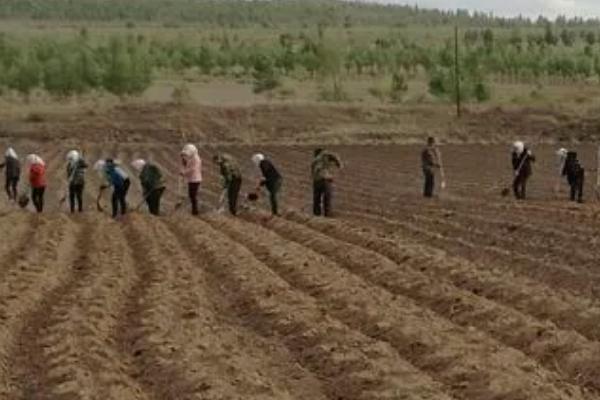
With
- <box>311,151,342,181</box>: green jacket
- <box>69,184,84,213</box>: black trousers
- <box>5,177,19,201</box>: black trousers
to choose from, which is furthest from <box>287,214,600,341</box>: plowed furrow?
<box>5,177,19,201</box>: black trousers

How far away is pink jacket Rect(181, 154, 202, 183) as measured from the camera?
27.2 m

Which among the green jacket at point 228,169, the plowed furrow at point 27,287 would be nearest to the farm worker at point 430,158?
the green jacket at point 228,169

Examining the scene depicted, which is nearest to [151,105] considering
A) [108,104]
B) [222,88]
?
[108,104]

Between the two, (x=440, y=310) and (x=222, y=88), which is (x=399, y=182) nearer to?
(x=440, y=310)

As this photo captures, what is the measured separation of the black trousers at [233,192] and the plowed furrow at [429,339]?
27.1 ft

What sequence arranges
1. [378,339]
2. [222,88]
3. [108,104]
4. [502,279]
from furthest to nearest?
[222,88] < [108,104] < [502,279] < [378,339]

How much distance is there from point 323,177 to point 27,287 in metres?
11.0

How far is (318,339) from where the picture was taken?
1266cm

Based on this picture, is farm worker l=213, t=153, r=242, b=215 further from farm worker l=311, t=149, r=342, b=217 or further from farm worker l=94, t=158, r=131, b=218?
farm worker l=94, t=158, r=131, b=218

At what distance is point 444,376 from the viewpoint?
35.2 ft

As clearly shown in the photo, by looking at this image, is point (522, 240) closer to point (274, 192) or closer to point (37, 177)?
point (274, 192)

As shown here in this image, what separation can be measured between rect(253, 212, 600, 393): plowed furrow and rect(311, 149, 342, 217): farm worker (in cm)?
533

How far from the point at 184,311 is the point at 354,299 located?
1882 millimetres

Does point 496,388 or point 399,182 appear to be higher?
point 496,388
